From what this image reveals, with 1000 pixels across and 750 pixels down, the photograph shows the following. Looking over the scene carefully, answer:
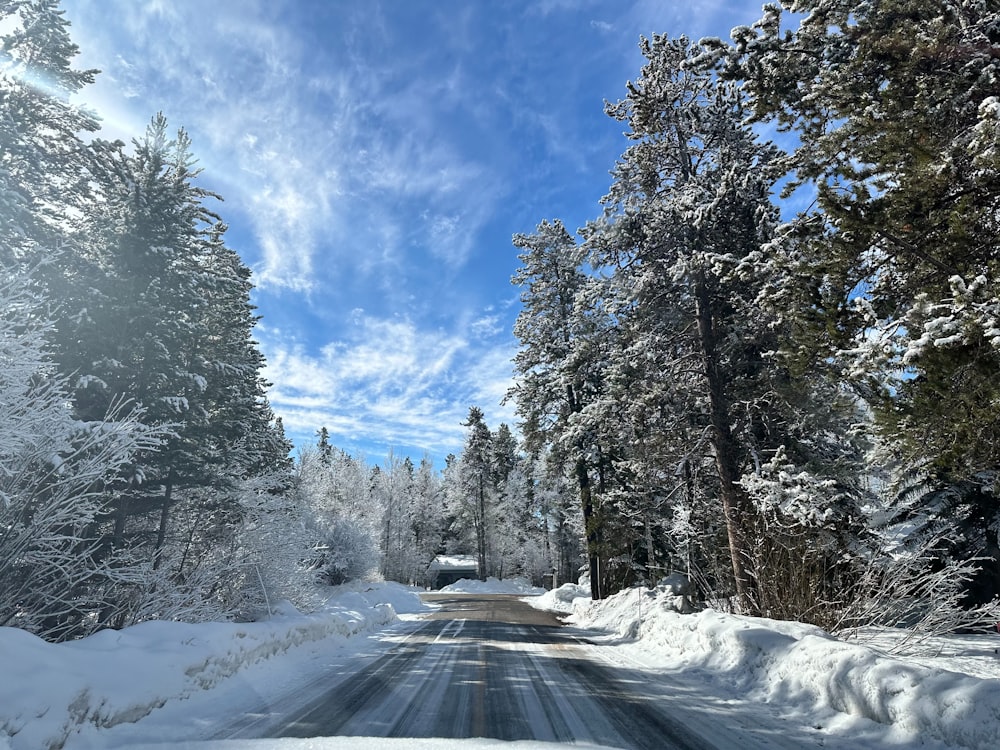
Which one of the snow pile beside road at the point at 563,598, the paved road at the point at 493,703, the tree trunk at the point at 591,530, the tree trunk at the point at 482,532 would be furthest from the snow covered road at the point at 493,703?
the tree trunk at the point at 482,532

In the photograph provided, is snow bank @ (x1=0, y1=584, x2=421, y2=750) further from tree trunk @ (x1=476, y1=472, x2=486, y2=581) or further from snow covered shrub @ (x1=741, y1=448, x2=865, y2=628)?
tree trunk @ (x1=476, y1=472, x2=486, y2=581)

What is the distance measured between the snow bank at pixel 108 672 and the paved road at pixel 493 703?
160 cm

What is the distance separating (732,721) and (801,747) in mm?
954

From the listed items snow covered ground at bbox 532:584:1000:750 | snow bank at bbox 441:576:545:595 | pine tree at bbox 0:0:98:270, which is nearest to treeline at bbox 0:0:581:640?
pine tree at bbox 0:0:98:270

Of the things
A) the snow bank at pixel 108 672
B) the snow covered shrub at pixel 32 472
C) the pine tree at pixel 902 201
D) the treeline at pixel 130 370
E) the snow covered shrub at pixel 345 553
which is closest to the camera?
the snow bank at pixel 108 672

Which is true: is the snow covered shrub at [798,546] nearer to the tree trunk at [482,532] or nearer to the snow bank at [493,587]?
the snow bank at [493,587]

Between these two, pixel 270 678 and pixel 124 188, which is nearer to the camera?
pixel 270 678

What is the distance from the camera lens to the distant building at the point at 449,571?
63.5 m

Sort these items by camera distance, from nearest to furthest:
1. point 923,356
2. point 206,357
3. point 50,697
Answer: point 50,697 → point 923,356 → point 206,357

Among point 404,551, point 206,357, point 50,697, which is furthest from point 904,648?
point 404,551

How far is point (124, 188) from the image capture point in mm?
13711

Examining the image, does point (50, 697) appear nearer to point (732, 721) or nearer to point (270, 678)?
point (270, 678)

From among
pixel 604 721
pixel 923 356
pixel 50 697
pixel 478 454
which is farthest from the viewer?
pixel 478 454

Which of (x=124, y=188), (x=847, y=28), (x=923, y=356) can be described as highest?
(x=124, y=188)
